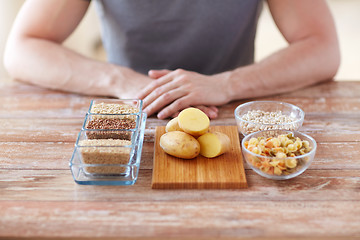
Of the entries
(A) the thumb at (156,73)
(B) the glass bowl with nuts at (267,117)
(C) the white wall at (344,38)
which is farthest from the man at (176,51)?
(C) the white wall at (344,38)

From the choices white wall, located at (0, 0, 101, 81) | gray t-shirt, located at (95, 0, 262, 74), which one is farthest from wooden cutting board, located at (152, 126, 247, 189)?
white wall, located at (0, 0, 101, 81)

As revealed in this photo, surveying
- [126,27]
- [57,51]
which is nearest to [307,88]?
[126,27]

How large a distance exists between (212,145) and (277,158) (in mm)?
169

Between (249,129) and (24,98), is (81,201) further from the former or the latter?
(24,98)

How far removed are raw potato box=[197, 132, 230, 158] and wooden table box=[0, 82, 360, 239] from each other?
0.09 metres

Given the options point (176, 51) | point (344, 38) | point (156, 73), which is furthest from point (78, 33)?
point (344, 38)

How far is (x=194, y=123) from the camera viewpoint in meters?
1.02

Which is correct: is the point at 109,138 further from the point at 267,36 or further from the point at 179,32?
the point at 267,36

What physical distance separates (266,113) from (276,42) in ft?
12.0

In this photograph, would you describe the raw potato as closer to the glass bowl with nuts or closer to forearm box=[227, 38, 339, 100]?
the glass bowl with nuts

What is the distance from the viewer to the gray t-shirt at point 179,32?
5.51 ft

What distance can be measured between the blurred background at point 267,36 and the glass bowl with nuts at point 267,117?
239 cm

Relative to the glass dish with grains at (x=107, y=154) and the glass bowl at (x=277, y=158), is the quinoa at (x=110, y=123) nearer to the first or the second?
the glass dish with grains at (x=107, y=154)

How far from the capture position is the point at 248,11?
5.65ft
